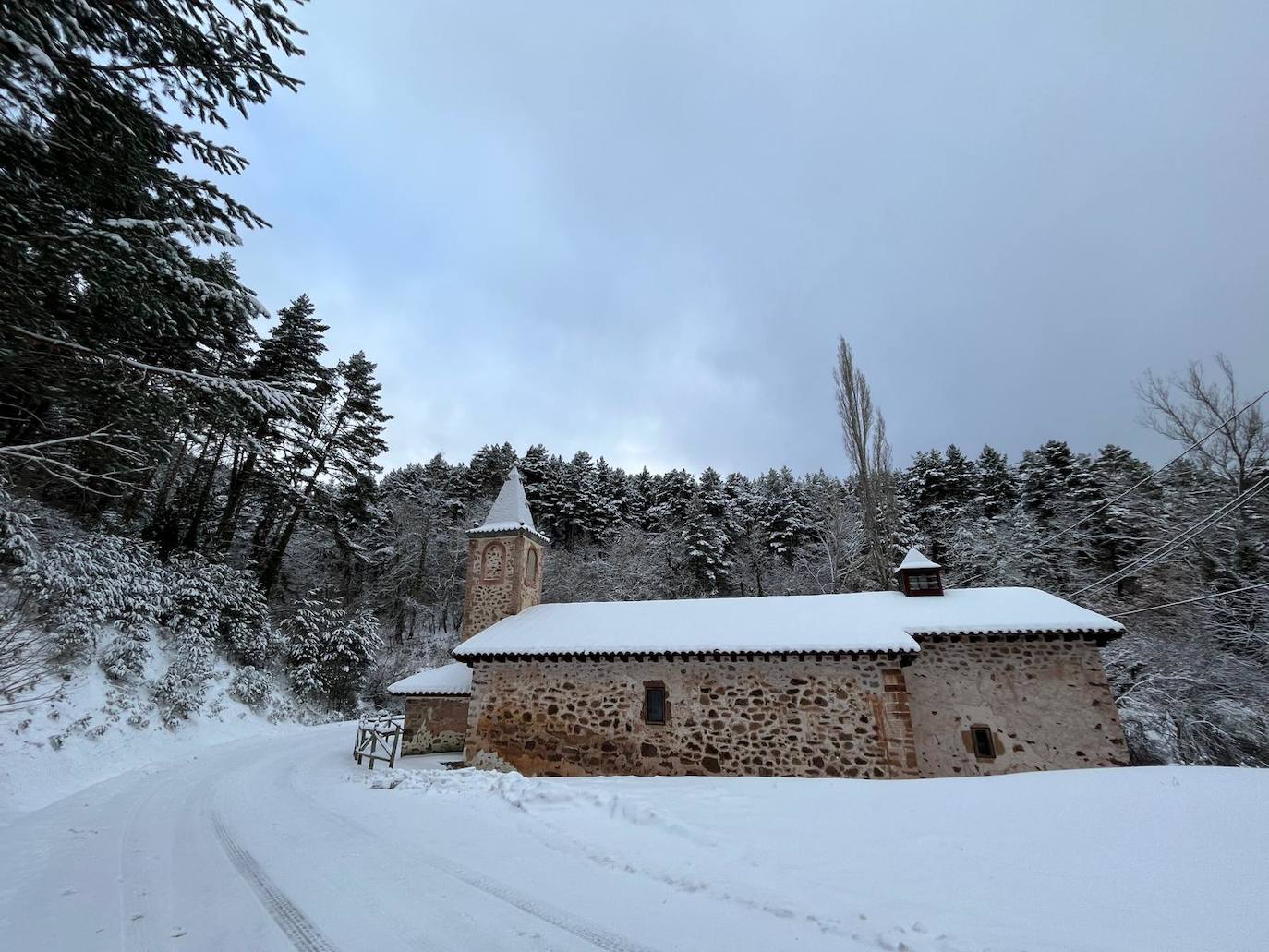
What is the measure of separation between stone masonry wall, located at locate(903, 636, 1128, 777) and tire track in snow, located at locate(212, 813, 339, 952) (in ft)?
37.4

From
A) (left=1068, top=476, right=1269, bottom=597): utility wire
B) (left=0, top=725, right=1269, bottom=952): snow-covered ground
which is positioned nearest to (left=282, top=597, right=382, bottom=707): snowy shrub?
(left=0, top=725, right=1269, bottom=952): snow-covered ground

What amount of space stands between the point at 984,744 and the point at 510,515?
14828mm

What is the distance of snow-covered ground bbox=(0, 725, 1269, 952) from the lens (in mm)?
3729

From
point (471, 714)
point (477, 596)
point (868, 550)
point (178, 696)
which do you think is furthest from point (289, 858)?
point (868, 550)

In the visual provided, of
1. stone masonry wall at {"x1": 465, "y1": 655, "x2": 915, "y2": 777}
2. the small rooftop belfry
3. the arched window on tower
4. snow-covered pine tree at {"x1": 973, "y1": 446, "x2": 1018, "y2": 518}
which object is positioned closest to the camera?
stone masonry wall at {"x1": 465, "y1": 655, "x2": 915, "y2": 777}

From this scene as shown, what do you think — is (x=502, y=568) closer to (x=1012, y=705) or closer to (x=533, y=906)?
(x=533, y=906)

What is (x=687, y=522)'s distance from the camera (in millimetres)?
34812

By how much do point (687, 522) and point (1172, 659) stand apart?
76.2 feet

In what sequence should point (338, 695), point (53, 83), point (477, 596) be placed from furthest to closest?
point (338, 695), point (477, 596), point (53, 83)

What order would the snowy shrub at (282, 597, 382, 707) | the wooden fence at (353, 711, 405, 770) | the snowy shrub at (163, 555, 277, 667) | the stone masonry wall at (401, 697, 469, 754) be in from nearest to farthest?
the wooden fence at (353, 711, 405, 770) < the stone masonry wall at (401, 697, 469, 754) < the snowy shrub at (163, 555, 277, 667) < the snowy shrub at (282, 597, 382, 707)

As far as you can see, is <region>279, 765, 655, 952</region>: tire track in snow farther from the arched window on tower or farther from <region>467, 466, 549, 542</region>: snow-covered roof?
<region>467, 466, 549, 542</region>: snow-covered roof

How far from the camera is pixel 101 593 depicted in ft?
49.5

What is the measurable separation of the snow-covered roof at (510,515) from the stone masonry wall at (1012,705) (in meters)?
12.3

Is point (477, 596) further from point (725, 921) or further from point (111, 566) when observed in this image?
point (725, 921)
